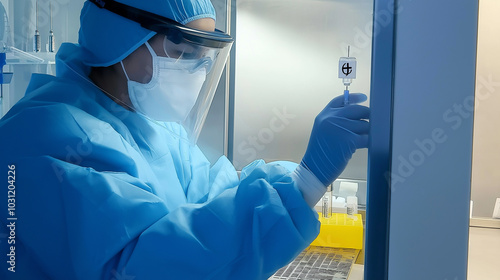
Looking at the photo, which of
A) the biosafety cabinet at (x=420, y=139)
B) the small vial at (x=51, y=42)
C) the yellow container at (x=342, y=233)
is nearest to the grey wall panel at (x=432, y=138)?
the biosafety cabinet at (x=420, y=139)

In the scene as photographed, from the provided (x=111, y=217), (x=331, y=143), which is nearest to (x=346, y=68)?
(x=331, y=143)

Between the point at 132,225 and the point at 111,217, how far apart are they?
0.04 m

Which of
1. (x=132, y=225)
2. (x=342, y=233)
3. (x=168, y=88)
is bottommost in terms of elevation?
(x=342, y=233)

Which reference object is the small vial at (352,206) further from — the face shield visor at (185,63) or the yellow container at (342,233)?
the face shield visor at (185,63)

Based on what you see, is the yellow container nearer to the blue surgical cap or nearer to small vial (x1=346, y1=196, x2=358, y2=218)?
small vial (x1=346, y1=196, x2=358, y2=218)

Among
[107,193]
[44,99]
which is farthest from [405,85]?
[44,99]

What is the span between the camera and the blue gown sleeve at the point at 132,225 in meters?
0.89

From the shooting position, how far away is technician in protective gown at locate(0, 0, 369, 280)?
2.93ft

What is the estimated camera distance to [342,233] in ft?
5.67

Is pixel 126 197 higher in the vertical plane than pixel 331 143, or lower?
lower

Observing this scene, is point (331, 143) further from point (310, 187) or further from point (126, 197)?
point (126, 197)

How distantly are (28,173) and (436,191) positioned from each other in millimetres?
752

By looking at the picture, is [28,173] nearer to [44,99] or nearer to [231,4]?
[44,99]

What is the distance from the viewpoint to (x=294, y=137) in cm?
207
